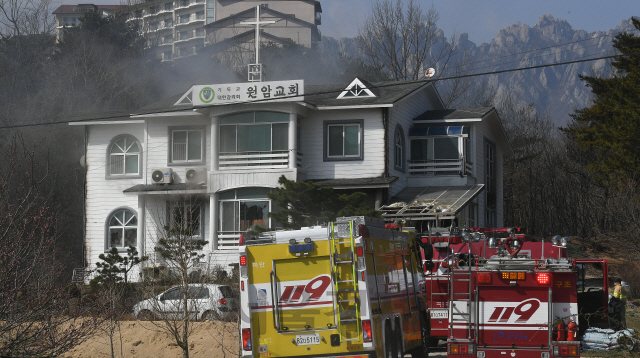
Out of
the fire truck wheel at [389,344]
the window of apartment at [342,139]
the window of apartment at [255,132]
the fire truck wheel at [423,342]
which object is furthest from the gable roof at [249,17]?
the fire truck wheel at [389,344]

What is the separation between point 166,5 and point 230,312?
9713 cm

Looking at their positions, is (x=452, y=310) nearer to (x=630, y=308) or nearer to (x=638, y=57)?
(x=630, y=308)

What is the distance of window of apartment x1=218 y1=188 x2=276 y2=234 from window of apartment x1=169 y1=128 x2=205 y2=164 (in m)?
2.42

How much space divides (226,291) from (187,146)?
11471 mm

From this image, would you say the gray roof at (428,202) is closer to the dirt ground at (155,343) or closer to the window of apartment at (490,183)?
the window of apartment at (490,183)

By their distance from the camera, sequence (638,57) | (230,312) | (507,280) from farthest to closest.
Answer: (638,57) → (230,312) → (507,280)

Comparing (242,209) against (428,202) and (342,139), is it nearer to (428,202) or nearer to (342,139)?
(342,139)

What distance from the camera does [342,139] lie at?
28.4 metres

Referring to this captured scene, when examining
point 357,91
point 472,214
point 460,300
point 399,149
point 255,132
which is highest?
point 357,91

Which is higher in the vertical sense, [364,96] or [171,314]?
[364,96]

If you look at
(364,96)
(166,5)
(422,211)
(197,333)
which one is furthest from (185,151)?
(166,5)

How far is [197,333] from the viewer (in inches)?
730

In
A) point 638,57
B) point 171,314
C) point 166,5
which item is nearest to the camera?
point 171,314

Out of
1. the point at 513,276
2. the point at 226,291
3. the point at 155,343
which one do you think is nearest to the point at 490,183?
the point at 226,291
